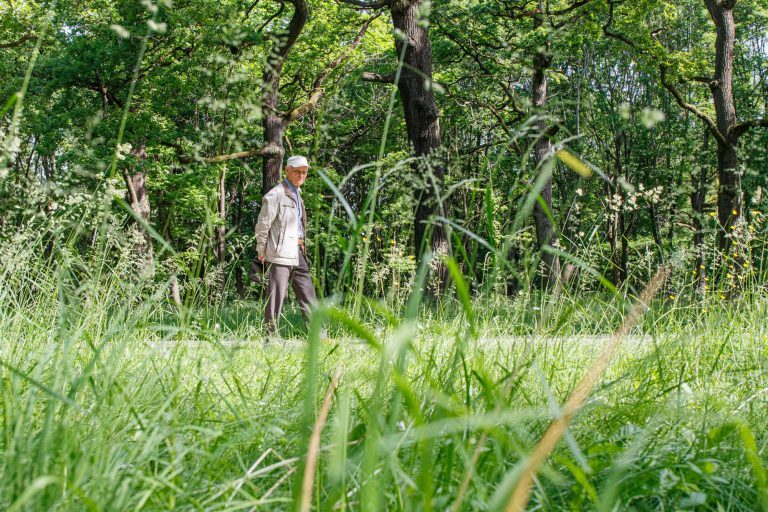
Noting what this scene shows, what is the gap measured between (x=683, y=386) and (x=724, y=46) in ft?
37.5

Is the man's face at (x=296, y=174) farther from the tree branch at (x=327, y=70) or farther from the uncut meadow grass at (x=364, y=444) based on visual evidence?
the tree branch at (x=327, y=70)

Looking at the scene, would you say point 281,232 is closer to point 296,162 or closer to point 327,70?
point 296,162

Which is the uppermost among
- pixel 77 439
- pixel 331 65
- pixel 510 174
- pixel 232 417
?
pixel 331 65

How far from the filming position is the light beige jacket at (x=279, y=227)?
6348 millimetres

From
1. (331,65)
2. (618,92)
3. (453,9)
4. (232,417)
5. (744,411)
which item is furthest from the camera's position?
(618,92)

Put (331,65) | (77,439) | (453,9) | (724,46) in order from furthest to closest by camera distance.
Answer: (331,65) < (453,9) < (724,46) < (77,439)

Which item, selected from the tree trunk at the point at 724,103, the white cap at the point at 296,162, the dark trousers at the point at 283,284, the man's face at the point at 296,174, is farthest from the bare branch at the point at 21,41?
the tree trunk at the point at 724,103

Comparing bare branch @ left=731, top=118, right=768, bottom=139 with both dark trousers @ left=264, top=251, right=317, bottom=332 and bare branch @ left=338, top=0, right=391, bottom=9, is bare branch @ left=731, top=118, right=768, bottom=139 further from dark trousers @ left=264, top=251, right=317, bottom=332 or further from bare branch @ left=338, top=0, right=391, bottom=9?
dark trousers @ left=264, top=251, right=317, bottom=332

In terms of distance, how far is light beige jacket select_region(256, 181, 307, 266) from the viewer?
6348 millimetres

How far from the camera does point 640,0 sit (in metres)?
13.2

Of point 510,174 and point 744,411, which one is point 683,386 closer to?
point 744,411

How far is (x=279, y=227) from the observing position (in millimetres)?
6441

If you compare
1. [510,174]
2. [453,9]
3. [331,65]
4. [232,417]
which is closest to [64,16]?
[331,65]

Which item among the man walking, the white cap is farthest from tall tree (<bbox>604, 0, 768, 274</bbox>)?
the white cap
